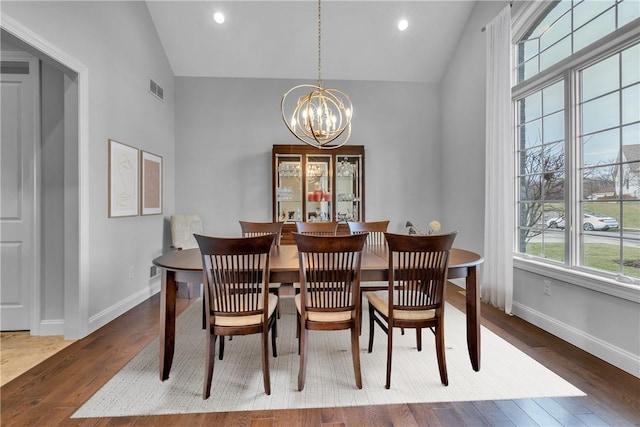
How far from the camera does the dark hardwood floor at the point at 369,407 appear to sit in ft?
5.70

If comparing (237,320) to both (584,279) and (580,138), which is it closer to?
(584,279)

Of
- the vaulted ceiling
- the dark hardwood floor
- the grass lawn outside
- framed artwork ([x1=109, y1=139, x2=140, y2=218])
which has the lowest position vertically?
the dark hardwood floor

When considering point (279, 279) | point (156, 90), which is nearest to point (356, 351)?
point (279, 279)

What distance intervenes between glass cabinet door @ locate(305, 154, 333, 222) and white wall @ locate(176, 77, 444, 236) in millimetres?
493

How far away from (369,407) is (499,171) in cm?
278

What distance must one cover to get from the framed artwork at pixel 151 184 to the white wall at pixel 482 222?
415cm

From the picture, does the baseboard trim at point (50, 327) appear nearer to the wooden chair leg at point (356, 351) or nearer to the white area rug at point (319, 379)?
the white area rug at point (319, 379)

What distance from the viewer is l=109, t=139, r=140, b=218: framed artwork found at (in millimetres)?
3272

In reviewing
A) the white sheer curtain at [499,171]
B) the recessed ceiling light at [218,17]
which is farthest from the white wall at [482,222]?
the recessed ceiling light at [218,17]

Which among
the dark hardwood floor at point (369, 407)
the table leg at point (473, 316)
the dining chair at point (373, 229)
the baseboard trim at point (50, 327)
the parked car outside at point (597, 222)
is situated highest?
the parked car outside at point (597, 222)

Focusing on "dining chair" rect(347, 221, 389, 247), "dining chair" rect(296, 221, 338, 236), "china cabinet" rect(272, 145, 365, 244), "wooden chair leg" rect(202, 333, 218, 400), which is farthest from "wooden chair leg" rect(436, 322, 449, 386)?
"china cabinet" rect(272, 145, 365, 244)

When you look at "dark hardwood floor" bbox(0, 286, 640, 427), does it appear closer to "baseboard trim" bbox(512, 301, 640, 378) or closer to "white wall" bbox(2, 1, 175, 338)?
"baseboard trim" bbox(512, 301, 640, 378)

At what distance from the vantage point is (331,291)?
2068 mm

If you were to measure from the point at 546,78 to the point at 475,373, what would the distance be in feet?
9.03
